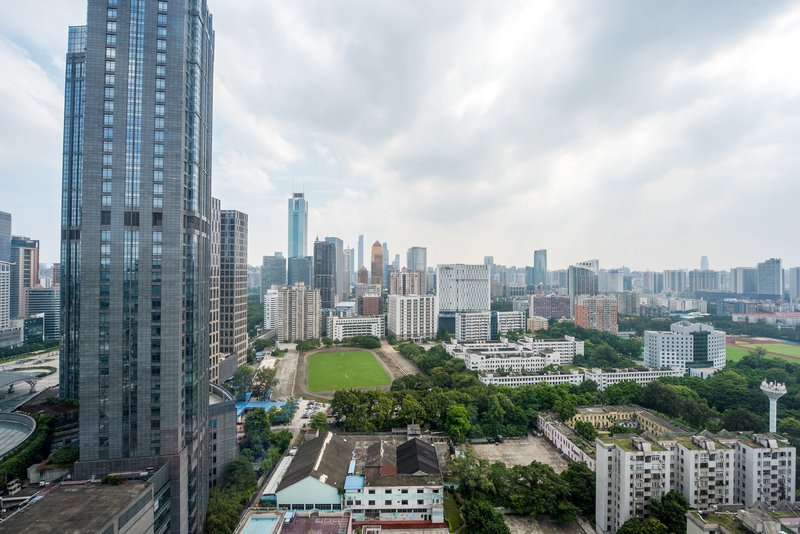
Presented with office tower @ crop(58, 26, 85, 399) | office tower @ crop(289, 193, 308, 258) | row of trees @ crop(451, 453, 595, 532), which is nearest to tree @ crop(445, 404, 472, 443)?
row of trees @ crop(451, 453, 595, 532)

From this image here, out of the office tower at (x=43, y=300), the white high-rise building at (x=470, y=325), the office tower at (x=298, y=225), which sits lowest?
the white high-rise building at (x=470, y=325)

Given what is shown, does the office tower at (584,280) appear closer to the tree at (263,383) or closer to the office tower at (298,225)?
the tree at (263,383)

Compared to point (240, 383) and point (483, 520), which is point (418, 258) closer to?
point (240, 383)

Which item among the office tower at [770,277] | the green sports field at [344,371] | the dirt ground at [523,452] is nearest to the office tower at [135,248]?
the dirt ground at [523,452]

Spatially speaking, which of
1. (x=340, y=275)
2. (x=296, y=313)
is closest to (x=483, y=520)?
(x=296, y=313)

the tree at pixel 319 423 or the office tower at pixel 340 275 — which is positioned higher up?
the office tower at pixel 340 275

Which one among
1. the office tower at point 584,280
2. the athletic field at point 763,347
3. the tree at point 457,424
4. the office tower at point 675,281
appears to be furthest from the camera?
the office tower at point 675,281
